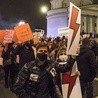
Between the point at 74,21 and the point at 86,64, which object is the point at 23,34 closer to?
the point at 86,64

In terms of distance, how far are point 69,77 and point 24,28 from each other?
7.17 metres

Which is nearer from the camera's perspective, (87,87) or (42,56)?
(42,56)

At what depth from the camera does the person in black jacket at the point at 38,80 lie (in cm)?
695

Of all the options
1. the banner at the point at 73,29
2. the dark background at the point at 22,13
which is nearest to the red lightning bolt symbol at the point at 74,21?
the banner at the point at 73,29

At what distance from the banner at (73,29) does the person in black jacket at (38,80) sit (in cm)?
72

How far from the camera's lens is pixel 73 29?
7723 mm

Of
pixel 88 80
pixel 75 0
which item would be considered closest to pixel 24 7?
pixel 75 0

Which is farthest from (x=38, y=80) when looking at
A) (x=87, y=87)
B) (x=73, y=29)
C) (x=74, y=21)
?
(x=87, y=87)

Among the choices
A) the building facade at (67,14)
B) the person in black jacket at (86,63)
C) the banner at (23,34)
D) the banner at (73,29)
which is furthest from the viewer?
the building facade at (67,14)

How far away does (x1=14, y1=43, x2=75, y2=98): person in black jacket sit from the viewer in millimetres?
6949

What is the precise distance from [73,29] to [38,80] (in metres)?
1.26

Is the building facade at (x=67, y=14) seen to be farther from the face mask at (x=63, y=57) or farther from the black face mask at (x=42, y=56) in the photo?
the black face mask at (x=42, y=56)

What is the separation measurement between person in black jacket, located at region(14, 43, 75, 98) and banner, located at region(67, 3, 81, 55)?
0.72 meters

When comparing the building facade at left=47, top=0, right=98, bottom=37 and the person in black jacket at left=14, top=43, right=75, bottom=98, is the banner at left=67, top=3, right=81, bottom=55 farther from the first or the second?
the building facade at left=47, top=0, right=98, bottom=37
